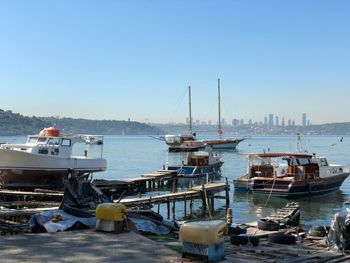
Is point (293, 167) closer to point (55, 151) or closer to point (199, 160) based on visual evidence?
point (199, 160)

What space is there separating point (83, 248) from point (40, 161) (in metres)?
22.3

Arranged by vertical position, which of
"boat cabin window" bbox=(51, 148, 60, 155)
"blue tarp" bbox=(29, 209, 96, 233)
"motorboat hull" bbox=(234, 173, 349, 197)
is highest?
"boat cabin window" bbox=(51, 148, 60, 155)

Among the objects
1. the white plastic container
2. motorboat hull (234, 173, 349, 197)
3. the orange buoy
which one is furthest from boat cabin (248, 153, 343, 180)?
the white plastic container

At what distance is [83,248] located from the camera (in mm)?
10750

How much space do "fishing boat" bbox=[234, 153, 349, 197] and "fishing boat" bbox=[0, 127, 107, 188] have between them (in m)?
13.1

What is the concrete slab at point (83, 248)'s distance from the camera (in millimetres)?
10000

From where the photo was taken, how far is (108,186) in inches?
1390

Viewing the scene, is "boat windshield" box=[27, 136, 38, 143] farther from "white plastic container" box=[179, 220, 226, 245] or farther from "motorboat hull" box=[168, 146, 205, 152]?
"motorboat hull" box=[168, 146, 205, 152]

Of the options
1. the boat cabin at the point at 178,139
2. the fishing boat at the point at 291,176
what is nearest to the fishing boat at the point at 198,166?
the fishing boat at the point at 291,176

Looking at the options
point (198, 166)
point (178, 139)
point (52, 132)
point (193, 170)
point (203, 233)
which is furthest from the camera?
point (178, 139)

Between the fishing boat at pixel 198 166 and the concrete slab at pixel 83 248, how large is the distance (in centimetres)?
3567

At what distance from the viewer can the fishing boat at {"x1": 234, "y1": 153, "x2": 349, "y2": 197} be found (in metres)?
36.8

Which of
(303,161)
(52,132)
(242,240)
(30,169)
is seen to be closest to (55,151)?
(52,132)

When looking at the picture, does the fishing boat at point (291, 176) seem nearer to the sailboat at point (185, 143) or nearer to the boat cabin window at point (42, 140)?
the boat cabin window at point (42, 140)
